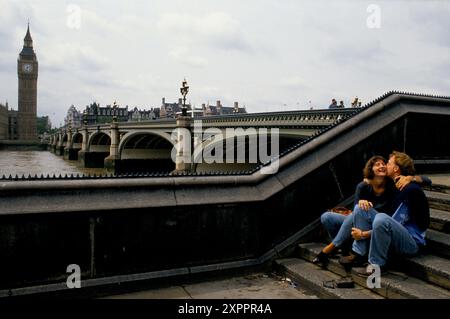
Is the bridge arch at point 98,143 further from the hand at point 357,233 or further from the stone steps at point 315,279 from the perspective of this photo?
the hand at point 357,233

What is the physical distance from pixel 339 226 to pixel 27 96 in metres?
120

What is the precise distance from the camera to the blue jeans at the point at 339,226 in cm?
376

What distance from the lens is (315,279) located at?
367 centimetres

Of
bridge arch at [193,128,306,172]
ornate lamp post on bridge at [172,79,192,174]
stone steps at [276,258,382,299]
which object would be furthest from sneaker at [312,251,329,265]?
ornate lamp post on bridge at [172,79,192,174]

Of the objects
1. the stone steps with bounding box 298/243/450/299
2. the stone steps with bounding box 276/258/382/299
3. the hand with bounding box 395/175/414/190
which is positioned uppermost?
the hand with bounding box 395/175/414/190

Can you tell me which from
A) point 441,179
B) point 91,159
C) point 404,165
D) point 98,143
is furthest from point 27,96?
point 404,165

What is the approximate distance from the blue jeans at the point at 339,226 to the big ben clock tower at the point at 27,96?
387 feet

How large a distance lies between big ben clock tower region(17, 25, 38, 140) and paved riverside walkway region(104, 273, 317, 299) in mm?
117824

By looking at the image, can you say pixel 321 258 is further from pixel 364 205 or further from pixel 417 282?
pixel 417 282

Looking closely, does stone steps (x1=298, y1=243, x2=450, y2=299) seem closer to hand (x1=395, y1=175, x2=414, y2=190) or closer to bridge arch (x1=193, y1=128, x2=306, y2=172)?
hand (x1=395, y1=175, x2=414, y2=190)

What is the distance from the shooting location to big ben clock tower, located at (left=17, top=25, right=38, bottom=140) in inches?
4348

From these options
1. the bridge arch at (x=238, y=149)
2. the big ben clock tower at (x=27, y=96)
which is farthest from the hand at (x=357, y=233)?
the big ben clock tower at (x=27, y=96)

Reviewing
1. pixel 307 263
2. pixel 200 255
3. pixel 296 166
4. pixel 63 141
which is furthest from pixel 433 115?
pixel 63 141
